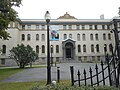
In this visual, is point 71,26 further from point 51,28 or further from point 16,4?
point 51,28

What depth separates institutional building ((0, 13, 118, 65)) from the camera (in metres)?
57.8

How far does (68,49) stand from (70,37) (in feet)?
13.4

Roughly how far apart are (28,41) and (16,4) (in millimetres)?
38332

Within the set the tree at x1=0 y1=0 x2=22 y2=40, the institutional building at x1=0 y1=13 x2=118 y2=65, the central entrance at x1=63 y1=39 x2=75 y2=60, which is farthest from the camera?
the institutional building at x1=0 y1=13 x2=118 y2=65

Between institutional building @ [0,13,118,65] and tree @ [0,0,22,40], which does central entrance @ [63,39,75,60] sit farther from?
tree @ [0,0,22,40]

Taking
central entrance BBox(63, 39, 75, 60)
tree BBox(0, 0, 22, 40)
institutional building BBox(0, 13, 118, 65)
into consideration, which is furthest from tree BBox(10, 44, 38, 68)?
central entrance BBox(63, 39, 75, 60)

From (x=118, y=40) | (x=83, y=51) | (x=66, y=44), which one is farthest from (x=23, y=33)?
(x=118, y=40)

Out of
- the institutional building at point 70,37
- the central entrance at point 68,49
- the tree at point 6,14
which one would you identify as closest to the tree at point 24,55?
the tree at point 6,14

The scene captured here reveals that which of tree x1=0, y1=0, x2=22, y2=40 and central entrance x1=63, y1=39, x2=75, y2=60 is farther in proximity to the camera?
central entrance x1=63, y1=39, x2=75, y2=60

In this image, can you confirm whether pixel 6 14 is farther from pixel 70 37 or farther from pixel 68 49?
pixel 70 37

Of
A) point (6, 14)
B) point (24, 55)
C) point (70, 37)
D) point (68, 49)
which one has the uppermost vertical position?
point (70, 37)

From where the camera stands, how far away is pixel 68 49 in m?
58.4

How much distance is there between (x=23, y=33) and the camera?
2309 inches

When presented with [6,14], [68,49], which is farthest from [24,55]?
[68,49]
